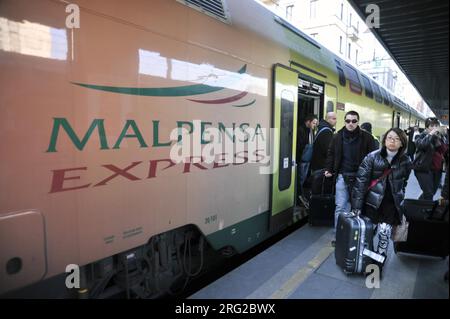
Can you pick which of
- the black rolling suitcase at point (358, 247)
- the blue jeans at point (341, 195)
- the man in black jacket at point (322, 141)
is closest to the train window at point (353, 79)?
the man in black jacket at point (322, 141)

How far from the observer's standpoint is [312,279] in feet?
9.98

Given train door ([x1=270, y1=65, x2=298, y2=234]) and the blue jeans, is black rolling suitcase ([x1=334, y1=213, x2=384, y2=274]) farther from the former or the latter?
train door ([x1=270, y1=65, x2=298, y2=234])

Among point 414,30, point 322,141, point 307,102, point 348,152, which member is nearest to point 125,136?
point 348,152

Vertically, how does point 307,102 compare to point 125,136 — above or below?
above

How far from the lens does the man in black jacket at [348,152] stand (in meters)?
3.89

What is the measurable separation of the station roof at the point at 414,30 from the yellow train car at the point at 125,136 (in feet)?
4.23

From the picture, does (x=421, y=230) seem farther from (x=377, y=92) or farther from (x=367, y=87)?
(x=377, y=92)

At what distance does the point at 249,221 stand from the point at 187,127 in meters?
1.49

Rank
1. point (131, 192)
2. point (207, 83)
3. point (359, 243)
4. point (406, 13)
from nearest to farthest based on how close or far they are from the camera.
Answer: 1. point (131, 192)
2. point (207, 83)
3. point (359, 243)
4. point (406, 13)

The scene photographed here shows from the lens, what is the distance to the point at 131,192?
228cm

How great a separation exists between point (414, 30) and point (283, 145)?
6.70 feet

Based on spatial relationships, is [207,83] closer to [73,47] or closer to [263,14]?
[73,47]

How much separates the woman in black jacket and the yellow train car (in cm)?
111

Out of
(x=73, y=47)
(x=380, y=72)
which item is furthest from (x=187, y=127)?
(x=380, y=72)
